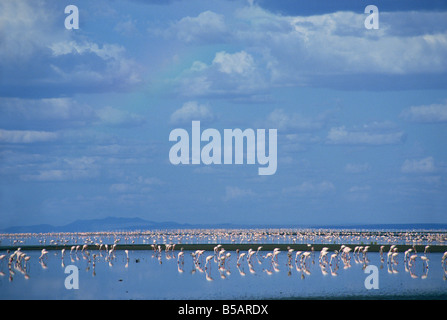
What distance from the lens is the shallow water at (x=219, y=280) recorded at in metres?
49.2

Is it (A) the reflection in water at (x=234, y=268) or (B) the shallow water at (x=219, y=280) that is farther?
(A) the reflection in water at (x=234, y=268)

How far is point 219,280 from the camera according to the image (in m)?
58.1

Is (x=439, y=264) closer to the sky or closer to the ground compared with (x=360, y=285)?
closer to the sky

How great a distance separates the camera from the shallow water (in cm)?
4925

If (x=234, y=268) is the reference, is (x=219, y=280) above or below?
below

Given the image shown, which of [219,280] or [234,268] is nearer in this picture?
[219,280]

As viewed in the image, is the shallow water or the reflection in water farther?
the reflection in water

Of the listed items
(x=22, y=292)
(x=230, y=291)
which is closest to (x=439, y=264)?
(x=230, y=291)
